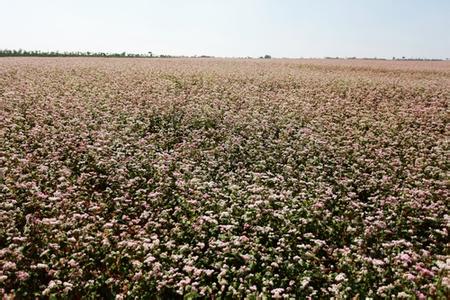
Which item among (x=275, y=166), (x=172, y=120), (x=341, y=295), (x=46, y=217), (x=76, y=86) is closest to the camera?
(x=341, y=295)

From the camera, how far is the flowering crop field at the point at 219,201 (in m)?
7.69

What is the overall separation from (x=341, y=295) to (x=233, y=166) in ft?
23.7

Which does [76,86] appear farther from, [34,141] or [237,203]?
[237,203]

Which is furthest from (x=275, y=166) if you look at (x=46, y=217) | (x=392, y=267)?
(x=46, y=217)

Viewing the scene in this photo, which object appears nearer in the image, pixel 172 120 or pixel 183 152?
pixel 183 152

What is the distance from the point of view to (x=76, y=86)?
89.6 ft

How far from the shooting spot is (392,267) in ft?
26.4

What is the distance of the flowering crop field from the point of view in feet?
25.2

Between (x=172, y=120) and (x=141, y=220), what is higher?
(x=172, y=120)

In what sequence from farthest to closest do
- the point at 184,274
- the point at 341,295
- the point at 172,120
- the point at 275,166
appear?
the point at 172,120 < the point at 275,166 < the point at 184,274 < the point at 341,295

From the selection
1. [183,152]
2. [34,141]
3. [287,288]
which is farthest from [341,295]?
[34,141]

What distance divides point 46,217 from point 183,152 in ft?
19.0

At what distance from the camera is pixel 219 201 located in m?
10.7

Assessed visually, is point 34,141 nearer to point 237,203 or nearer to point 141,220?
point 141,220
